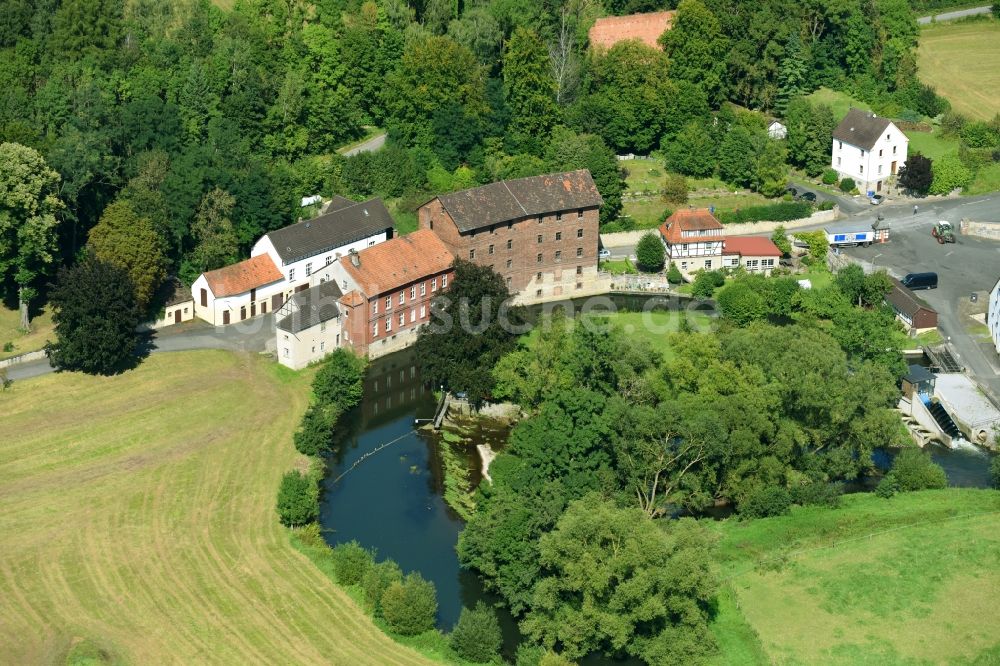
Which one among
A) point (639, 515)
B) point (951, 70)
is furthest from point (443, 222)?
point (951, 70)

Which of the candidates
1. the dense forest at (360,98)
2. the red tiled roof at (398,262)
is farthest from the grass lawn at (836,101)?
the red tiled roof at (398,262)

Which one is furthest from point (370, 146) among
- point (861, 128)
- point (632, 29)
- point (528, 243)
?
point (861, 128)

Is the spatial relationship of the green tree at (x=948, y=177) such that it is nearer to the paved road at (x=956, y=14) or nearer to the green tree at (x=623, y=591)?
Result: the paved road at (x=956, y=14)

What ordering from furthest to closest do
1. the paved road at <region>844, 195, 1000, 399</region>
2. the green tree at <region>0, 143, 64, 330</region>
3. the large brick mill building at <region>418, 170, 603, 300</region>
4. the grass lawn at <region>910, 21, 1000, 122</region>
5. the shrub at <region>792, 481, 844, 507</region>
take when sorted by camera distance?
the grass lawn at <region>910, 21, 1000, 122</region> → the large brick mill building at <region>418, 170, 603, 300</region> → the paved road at <region>844, 195, 1000, 399</region> → the green tree at <region>0, 143, 64, 330</region> → the shrub at <region>792, 481, 844, 507</region>

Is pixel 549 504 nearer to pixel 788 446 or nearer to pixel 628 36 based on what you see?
pixel 788 446

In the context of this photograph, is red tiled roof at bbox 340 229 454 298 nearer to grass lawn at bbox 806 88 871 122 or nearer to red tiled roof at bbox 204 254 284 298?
red tiled roof at bbox 204 254 284 298

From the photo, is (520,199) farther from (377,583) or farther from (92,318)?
(377,583)

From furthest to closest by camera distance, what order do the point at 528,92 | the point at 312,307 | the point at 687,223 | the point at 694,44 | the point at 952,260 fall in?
the point at 694,44, the point at 528,92, the point at 952,260, the point at 687,223, the point at 312,307

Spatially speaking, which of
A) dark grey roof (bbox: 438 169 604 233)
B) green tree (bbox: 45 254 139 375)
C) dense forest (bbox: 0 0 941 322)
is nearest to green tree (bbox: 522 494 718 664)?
green tree (bbox: 45 254 139 375)
